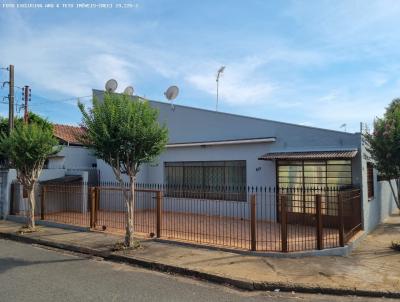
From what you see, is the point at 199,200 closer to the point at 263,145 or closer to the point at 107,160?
the point at 263,145

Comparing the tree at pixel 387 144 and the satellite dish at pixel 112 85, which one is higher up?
the satellite dish at pixel 112 85

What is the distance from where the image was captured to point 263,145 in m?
13.1

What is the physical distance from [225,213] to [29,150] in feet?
22.5

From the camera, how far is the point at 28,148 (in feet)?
37.6

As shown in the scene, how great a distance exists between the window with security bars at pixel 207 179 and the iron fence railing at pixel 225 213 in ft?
0.18

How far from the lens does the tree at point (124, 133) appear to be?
8.56 metres

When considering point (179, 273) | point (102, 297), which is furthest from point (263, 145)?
point (102, 297)

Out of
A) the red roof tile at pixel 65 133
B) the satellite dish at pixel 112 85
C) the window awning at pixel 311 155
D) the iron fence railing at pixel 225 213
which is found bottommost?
the iron fence railing at pixel 225 213

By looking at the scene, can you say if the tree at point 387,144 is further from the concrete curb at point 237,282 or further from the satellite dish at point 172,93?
the satellite dish at point 172,93

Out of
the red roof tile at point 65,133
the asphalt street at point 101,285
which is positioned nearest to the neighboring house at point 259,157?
the asphalt street at point 101,285

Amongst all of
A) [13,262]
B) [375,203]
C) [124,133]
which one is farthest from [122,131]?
[375,203]

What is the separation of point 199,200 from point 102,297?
8.43 meters

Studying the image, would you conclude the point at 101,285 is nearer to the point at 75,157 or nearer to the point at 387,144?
the point at 387,144

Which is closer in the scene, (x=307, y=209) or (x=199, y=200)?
(x=307, y=209)
